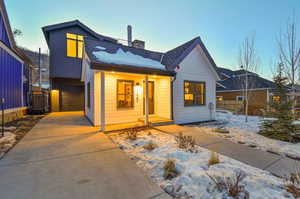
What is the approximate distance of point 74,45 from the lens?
40.9 ft

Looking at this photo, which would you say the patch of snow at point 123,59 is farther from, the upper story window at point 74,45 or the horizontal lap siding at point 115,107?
the upper story window at point 74,45

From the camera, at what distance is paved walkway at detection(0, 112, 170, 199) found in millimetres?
1904

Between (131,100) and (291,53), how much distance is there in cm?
753

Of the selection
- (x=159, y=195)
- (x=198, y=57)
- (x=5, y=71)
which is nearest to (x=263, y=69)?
(x=198, y=57)

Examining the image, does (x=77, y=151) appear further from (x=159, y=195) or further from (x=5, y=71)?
(x=5, y=71)

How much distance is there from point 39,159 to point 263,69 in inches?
477

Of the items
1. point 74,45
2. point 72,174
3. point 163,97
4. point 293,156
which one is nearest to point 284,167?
point 293,156

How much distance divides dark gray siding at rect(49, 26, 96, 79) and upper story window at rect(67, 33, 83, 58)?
32 cm

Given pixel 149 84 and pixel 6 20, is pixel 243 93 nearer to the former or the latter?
pixel 149 84

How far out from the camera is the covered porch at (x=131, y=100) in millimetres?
6341

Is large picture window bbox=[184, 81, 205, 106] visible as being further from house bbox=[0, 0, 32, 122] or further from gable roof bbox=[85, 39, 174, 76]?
house bbox=[0, 0, 32, 122]

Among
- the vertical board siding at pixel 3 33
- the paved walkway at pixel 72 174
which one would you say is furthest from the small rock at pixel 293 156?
the vertical board siding at pixel 3 33

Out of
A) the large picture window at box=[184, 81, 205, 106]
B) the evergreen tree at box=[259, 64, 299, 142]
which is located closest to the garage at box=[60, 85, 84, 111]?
the large picture window at box=[184, 81, 205, 106]

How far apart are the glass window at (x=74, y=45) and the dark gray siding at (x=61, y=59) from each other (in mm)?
305
